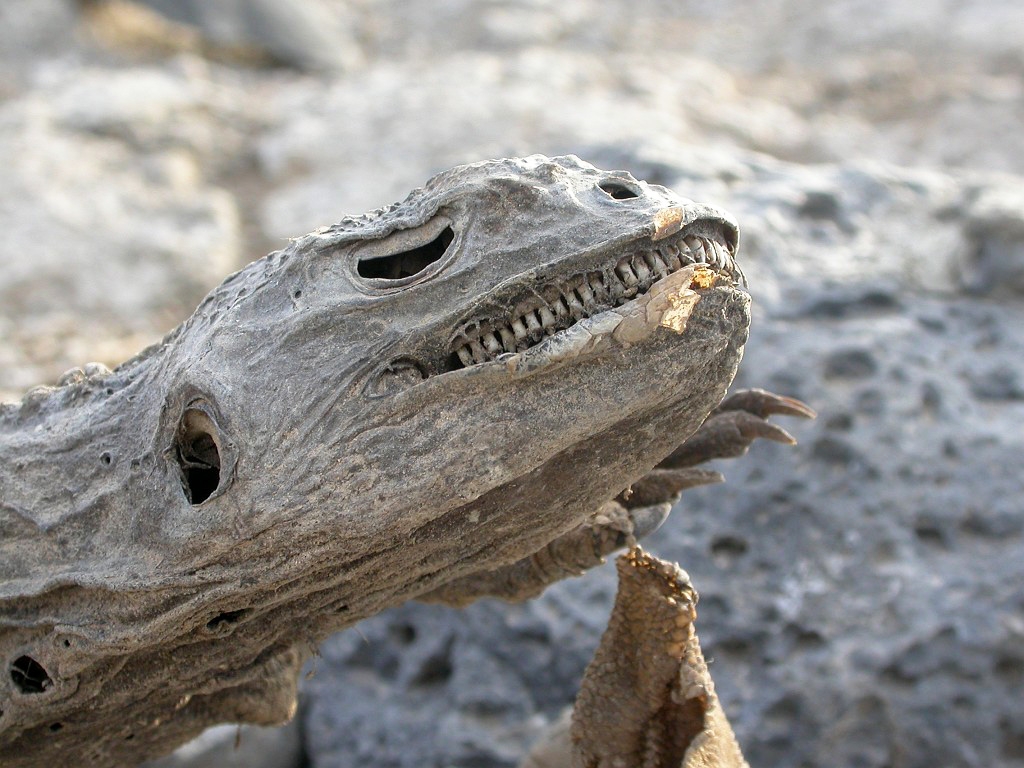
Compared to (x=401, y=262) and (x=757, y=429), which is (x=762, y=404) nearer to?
(x=757, y=429)

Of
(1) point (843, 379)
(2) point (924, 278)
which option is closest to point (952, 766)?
(1) point (843, 379)

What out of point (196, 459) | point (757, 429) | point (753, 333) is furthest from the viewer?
point (753, 333)

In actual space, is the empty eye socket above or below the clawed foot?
above

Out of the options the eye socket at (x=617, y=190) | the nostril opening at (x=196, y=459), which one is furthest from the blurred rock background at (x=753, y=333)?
the eye socket at (x=617, y=190)

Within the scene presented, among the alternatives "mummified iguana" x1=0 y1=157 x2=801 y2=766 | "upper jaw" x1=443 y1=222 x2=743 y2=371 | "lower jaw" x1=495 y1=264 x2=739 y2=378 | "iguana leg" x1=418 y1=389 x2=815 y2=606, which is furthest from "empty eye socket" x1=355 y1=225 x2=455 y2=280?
"iguana leg" x1=418 y1=389 x2=815 y2=606

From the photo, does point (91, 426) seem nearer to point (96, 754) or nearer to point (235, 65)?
point (96, 754)

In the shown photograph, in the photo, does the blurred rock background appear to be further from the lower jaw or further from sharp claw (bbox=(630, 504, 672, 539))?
the lower jaw

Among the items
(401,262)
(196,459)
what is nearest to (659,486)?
(401,262)
